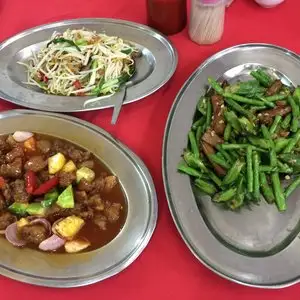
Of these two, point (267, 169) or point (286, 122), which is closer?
point (267, 169)

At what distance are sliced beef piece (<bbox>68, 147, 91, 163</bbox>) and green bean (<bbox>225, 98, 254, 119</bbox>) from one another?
61cm

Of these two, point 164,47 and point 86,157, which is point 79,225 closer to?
point 86,157

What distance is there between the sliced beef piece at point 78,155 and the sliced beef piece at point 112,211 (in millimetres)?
230

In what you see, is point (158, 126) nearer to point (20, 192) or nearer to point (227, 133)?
point (227, 133)

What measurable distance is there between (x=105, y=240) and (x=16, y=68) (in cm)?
104

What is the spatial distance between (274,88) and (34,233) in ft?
3.67

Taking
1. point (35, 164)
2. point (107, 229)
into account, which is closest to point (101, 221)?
point (107, 229)

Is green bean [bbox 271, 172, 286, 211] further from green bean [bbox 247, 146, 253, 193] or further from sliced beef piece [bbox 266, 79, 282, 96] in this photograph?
sliced beef piece [bbox 266, 79, 282, 96]

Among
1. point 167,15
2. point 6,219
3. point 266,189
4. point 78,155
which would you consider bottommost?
point 6,219

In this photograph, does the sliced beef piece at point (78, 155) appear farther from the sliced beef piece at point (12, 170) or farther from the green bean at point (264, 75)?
the green bean at point (264, 75)

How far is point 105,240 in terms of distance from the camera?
5.04 ft

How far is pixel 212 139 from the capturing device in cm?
168

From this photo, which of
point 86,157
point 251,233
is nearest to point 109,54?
point 86,157

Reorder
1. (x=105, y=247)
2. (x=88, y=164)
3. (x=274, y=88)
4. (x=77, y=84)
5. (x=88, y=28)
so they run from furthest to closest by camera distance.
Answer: (x=88, y=28), (x=77, y=84), (x=274, y=88), (x=88, y=164), (x=105, y=247)
